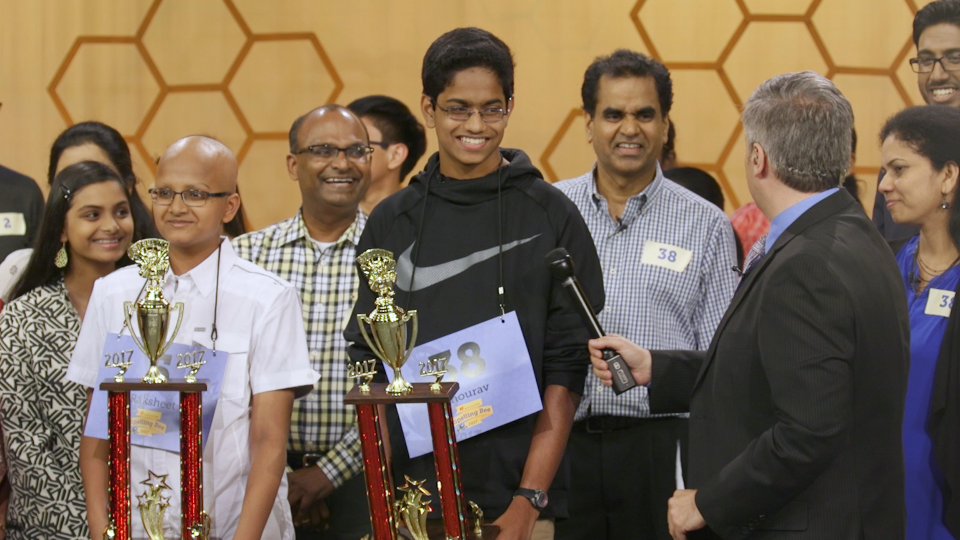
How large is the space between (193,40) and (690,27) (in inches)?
79.9

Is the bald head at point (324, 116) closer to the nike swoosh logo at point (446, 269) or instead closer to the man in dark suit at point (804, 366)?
the nike swoosh logo at point (446, 269)

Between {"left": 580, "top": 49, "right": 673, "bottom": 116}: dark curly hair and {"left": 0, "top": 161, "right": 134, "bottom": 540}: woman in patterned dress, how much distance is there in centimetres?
119

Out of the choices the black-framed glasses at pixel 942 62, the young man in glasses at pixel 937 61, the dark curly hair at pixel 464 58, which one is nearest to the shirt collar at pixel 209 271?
the dark curly hair at pixel 464 58

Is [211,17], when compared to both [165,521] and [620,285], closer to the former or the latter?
[620,285]

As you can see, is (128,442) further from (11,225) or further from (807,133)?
(11,225)

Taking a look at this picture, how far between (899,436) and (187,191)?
4.02 ft

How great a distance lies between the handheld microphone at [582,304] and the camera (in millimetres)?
1545

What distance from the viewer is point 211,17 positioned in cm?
407

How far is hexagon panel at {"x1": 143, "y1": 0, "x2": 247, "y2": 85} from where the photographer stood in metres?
Answer: 4.06

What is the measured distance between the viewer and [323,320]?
223 cm

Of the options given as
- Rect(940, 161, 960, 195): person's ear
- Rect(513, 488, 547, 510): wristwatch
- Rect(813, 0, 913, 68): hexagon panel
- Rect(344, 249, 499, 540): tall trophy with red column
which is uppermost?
Rect(813, 0, 913, 68): hexagon panel

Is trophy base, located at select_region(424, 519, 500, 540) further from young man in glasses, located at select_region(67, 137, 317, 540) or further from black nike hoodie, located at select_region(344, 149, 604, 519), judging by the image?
young man in glasses, located at select_region(67, 137, 317, 540)

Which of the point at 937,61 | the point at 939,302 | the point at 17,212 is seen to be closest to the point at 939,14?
the point at 937,61

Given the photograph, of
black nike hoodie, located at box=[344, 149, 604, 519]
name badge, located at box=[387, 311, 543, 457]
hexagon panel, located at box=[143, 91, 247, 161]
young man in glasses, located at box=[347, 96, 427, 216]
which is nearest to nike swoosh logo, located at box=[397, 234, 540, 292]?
black nike hoodie, located at box=[344, 149, 604, 519]
